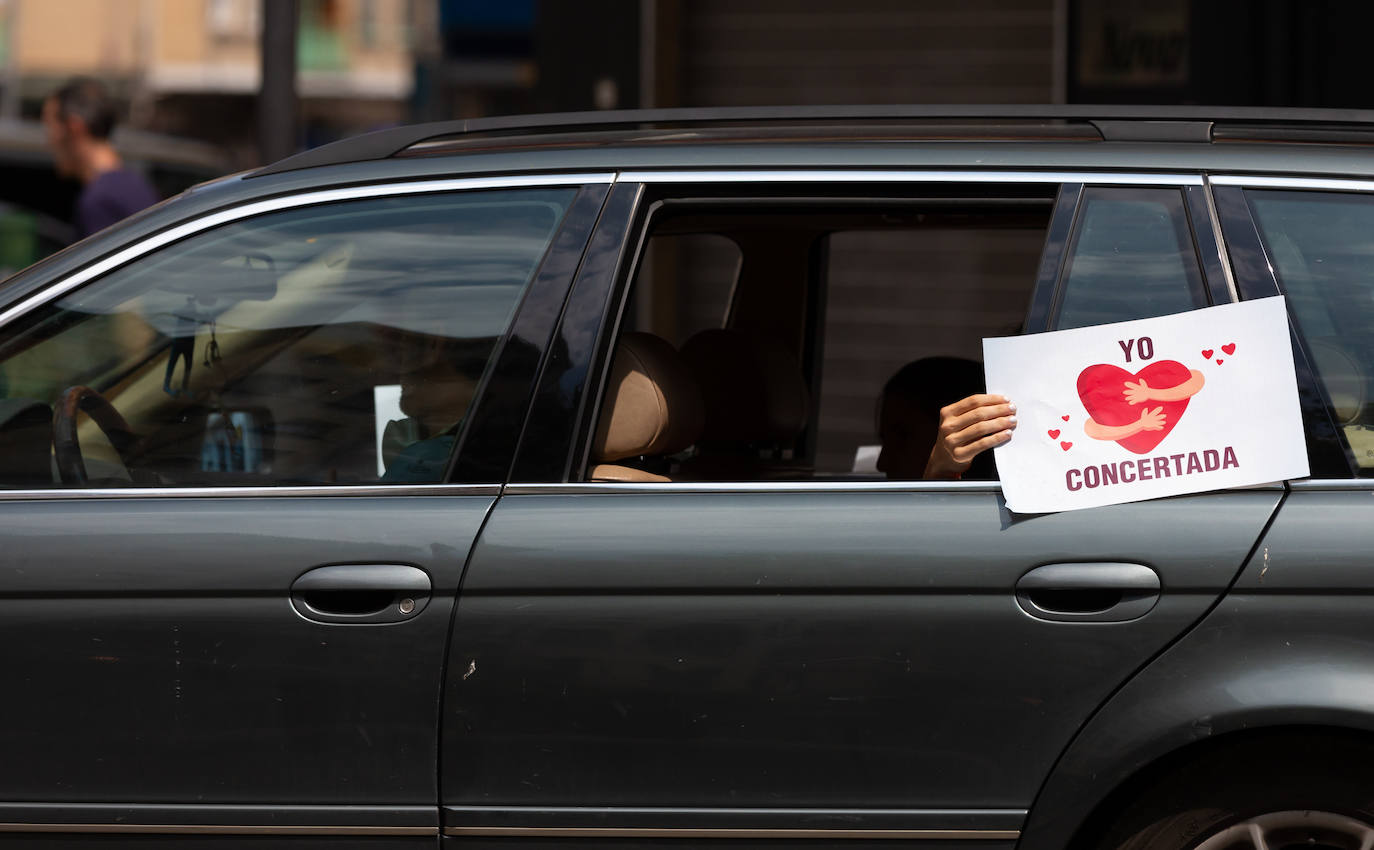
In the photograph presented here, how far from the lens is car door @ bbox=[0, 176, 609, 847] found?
254 centimetres

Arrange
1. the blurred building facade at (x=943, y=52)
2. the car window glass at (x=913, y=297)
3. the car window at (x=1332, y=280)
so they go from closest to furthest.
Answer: the car window at (x=1332, y=280) < the blurred building facade at (x=943, y=52) < the car window glass at (x=913, y=297)

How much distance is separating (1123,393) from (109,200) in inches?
187

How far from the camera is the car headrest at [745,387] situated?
3887 mm

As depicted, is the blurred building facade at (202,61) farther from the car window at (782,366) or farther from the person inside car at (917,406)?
the person inside car at (917,406)

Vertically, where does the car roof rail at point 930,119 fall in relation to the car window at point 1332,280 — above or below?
above

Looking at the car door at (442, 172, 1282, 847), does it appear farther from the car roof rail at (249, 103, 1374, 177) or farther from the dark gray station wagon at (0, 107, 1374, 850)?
the car roof rail at (249, 103, 1374, 177)

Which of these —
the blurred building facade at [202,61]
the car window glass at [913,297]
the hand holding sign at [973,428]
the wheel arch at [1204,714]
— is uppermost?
the blurred building facade at [202,61]

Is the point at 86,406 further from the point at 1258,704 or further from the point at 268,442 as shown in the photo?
the point at 1258,704

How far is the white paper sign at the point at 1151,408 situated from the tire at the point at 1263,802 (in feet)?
1.42

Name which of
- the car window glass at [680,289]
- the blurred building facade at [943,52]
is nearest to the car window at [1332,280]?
the blurred building facade at [943,52]

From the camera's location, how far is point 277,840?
257 cm

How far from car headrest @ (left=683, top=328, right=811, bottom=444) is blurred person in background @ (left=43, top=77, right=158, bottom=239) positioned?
3204 mm

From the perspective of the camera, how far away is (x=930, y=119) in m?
3.14

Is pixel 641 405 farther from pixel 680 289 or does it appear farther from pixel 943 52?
pixel 943 52
